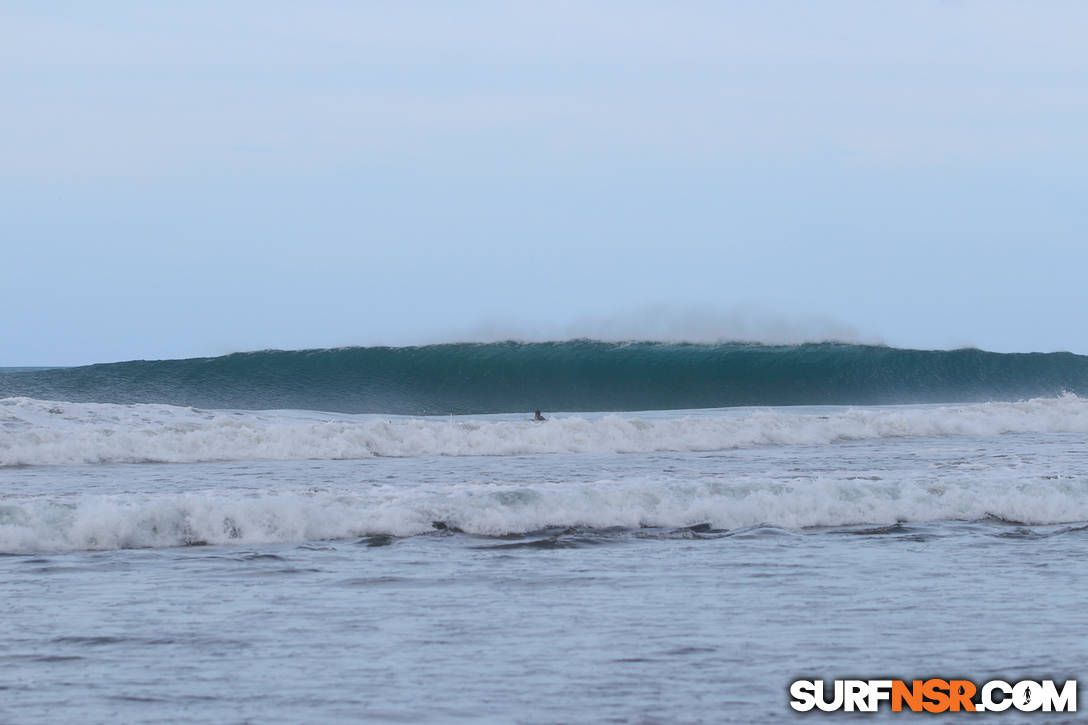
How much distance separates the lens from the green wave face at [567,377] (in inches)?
1027

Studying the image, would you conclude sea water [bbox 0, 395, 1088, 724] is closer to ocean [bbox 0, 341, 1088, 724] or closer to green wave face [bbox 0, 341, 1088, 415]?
ocean [bbox 0, 341, 1088, 724]

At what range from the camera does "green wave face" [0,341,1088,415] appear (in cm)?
2608

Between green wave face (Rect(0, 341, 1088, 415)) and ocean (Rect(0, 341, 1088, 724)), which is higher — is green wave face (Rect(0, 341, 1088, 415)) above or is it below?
above

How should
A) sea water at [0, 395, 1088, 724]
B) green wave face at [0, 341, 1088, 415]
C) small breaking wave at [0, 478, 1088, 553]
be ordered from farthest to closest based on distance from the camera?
green wave face at [0, 341, 1088, 415] → small breaking wave at [0, 478, 1088, 553] → sea water at [0, 395, 1088, 724]

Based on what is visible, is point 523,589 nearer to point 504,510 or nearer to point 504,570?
point 504,570

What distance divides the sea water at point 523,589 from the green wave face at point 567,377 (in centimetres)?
1487

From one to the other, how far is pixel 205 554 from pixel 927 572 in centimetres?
407

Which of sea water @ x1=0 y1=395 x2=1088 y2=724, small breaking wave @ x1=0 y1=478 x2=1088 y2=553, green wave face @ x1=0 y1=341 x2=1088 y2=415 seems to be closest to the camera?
sea water @ x1=0 y1=395 x2=1088 y2=724

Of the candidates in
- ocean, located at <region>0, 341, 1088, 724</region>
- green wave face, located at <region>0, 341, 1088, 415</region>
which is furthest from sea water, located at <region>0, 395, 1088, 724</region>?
green wave face, located at <region>0, 341, 1088, 415</region>

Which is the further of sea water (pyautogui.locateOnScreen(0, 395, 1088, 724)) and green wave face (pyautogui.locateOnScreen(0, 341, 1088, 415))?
green wave face (pyautogui.locateOnScreen(0, 341, 1088, 415))

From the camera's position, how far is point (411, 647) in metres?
4.09

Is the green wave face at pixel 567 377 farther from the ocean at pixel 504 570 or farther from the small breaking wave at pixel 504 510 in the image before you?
the small breaking wave at pixel 504 510

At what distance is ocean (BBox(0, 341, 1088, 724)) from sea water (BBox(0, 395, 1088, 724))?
0.02m

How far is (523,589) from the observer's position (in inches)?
207
